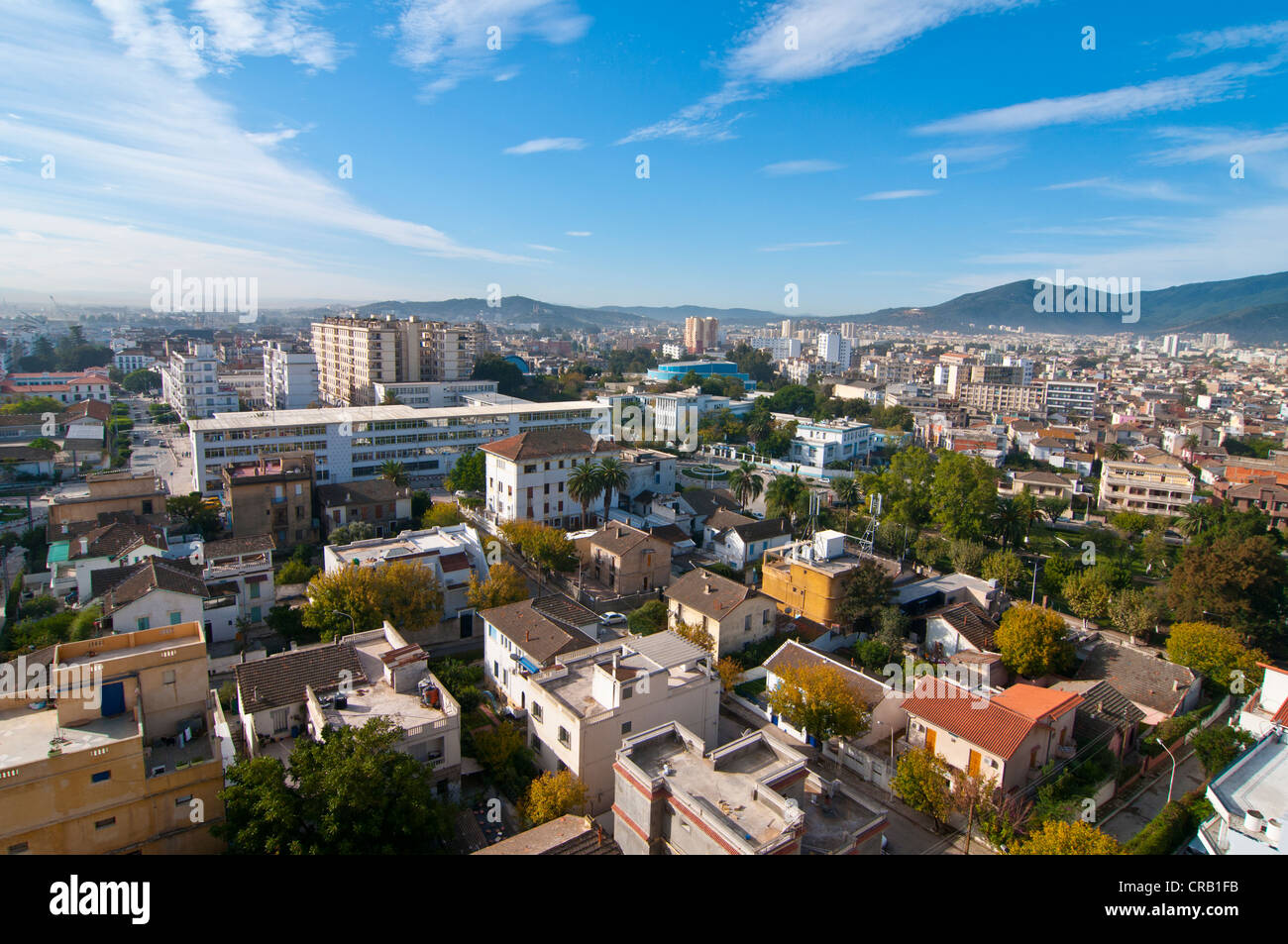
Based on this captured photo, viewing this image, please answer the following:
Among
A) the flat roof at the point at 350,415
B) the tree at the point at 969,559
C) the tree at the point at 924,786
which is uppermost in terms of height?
the flat roof at the point at 350,415

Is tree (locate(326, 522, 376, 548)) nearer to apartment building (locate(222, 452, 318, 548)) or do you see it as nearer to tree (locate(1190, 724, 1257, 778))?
apartment building (locate(222, 452, 318, 548))

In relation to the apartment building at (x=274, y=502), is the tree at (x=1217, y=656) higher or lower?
lower

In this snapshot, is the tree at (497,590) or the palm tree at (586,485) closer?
the tree at (497,590)

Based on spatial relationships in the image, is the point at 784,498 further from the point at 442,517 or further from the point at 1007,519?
the point at 442,517

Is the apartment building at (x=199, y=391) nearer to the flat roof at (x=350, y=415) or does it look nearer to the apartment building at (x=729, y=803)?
the flat roof at (x=350, y=415)

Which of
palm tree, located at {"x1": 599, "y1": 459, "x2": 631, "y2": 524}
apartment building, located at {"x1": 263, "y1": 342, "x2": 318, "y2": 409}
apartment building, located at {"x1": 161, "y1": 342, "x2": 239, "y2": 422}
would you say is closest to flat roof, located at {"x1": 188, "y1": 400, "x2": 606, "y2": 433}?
palm tree, located at {"x1": 599, "y1": 459, "x2": 631, "y2": 524}

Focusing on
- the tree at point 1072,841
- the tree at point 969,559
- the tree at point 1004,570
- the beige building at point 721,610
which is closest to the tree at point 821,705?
the beige building at point 721,610
